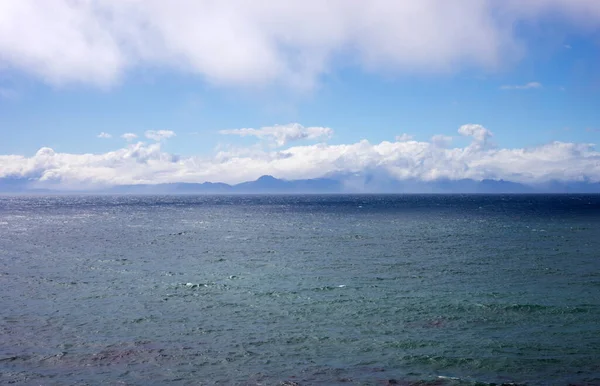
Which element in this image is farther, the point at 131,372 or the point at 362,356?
the point at 362,356

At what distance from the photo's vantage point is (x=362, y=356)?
2634 cm

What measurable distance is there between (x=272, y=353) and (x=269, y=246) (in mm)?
48481

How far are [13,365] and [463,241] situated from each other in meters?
69.0

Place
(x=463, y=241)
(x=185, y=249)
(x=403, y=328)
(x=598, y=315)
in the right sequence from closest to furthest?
1. (x=403, y=328)
2. (x=598, y=315)
3. (x=185, y=249)
4. (x=463, y=241)

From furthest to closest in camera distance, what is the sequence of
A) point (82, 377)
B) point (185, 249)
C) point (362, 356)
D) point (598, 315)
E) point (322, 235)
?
point (322, 235), point (185, 249), point (598, 315), point (362, 356), point (82, 377)

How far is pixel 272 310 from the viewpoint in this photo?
35844 millimetres

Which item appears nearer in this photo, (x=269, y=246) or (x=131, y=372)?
(x=131, y=372)

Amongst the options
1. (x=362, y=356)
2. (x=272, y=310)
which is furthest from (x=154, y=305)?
(x=362, y=356)

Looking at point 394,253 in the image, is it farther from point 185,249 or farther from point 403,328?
point 403,328

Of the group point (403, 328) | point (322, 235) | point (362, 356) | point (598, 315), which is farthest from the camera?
point (322, 235)

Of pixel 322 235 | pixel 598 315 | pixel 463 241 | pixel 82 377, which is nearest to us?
pixel 82 377

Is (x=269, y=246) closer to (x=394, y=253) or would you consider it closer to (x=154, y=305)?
(x=394, y=253)

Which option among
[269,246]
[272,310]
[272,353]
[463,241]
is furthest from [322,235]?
[272,353]

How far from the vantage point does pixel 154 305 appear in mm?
37469
